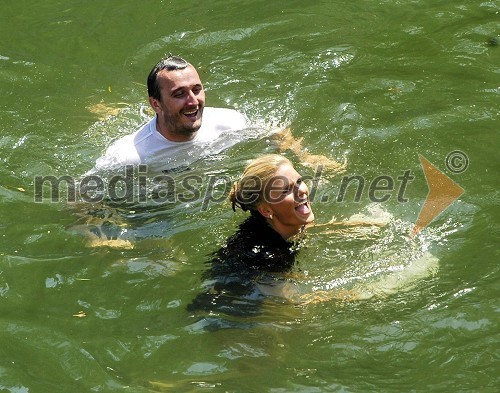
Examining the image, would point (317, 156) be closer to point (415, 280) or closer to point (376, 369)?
point (415, 280)

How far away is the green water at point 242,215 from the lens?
19.3ft

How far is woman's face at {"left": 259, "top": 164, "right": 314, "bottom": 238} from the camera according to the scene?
6273mm

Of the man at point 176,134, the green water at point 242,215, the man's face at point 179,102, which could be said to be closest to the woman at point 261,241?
the green water at point 242,215

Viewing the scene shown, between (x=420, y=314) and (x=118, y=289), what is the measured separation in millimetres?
2328

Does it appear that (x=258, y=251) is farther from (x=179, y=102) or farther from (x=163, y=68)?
(x=163, y=68)

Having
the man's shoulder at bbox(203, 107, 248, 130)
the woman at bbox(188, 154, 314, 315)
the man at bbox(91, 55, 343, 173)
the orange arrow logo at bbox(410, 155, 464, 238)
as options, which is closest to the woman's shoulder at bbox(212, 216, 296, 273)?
the woman at bbox(188, 154, 314, 315)

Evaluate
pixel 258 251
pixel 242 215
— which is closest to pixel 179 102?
pixel 242 215

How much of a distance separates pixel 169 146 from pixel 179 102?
46cm

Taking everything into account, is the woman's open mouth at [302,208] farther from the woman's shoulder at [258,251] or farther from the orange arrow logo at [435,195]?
the orange arrow logo at [435,195]

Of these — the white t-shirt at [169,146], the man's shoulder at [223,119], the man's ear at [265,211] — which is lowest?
the man's ear at [265,211]

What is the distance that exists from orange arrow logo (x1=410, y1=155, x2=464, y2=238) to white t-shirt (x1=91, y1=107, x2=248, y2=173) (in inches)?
76.5

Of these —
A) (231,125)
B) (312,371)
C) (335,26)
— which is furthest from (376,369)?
(335,26)

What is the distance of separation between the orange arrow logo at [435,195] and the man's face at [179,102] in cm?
219

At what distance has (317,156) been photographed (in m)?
7.98
